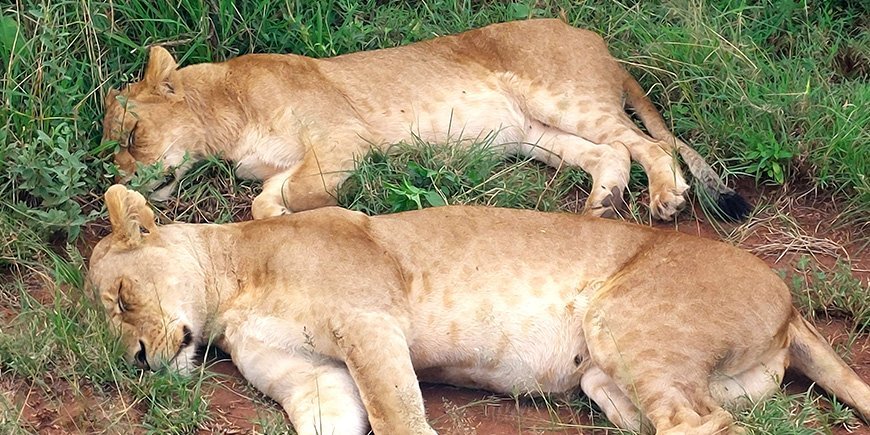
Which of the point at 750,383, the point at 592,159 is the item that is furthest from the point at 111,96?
the point at 750,383

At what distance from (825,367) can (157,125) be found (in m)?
2.91

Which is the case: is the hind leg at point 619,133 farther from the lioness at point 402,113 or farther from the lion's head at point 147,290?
the lion's head at point 147,290

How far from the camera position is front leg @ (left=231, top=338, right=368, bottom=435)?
4305 millimetres

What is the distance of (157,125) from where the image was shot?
5.76 metres

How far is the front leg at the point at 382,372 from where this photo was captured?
163 inches

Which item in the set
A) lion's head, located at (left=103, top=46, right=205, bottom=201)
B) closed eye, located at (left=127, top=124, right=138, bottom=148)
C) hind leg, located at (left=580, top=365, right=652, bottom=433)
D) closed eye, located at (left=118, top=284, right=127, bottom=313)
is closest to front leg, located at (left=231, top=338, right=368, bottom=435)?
closed eye, located at (left=118, top=284, right=127, bottom=313)

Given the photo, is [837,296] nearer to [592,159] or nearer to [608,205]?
[608,205]

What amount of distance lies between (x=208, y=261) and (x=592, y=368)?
1.34 meters

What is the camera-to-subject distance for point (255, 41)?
6262mm

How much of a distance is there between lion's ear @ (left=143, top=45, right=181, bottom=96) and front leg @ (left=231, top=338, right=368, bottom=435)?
1723 millimetres

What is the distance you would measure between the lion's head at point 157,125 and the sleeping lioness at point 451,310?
3.21 feet

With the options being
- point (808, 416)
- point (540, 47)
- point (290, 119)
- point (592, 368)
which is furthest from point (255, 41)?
point (808, 416)

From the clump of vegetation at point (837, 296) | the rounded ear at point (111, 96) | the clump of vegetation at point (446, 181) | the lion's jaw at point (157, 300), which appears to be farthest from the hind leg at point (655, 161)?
the rounded ear at point (111, 96)

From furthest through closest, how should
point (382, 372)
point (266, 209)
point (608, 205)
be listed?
point (608, 205) < point (266, 209) < point (382, 372)
